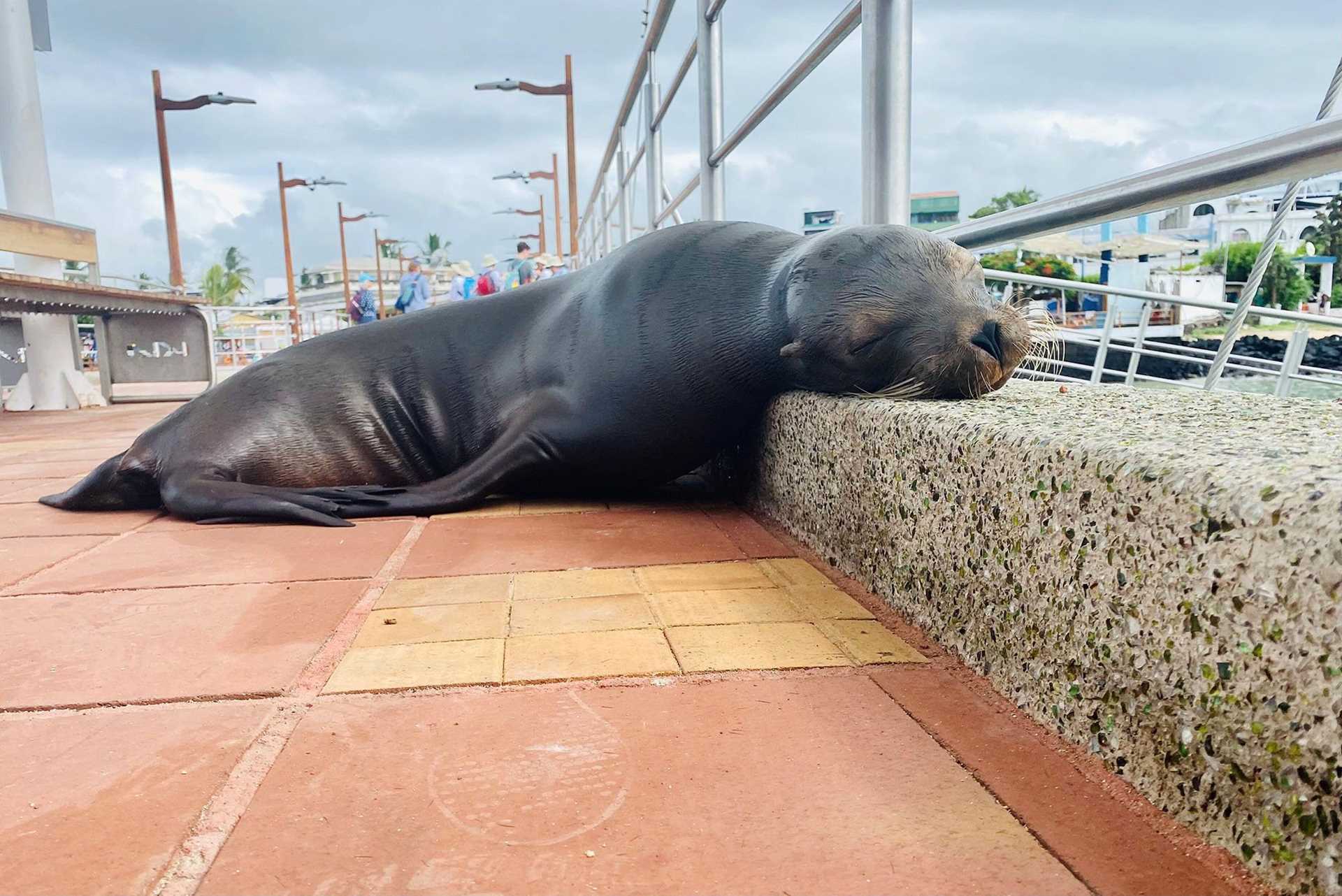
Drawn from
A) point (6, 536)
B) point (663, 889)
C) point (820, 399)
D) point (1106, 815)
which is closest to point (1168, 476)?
point (1106, 815)

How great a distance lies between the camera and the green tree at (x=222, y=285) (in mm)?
69875

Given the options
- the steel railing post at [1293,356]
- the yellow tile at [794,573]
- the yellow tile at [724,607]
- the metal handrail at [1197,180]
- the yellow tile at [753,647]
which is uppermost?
the metal handrail at [1197,180]

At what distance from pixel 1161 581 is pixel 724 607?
987 mm

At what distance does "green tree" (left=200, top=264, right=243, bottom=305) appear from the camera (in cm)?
6988

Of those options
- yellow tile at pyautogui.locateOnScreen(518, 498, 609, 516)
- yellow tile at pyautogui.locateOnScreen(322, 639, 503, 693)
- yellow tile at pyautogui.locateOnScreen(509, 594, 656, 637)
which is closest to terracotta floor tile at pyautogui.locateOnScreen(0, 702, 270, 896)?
yellow tile at pyautogui.locateOnScreen(322, 639, 503, 693)

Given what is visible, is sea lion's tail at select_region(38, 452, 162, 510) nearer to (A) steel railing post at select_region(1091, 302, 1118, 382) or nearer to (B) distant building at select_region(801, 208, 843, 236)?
(B) distant building at select_region(801, 208, 843, 236)

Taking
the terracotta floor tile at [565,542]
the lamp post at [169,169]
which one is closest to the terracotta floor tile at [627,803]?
the terracotta floor tile at [565,542]

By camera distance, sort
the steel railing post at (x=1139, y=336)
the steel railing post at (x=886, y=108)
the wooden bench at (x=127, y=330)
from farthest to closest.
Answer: the wooden bench at (x=127, y=330) < the steel railing post at (x=1139, y=336) < the steel railing post at (x=886, y=108)

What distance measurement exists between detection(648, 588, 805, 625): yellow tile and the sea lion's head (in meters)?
0.58

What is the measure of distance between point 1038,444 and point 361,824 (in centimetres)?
99

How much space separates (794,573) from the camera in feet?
7.35

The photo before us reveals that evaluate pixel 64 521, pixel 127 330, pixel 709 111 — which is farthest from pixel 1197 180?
pixel 127 330

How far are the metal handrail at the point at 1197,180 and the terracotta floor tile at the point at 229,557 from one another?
173 centimetres

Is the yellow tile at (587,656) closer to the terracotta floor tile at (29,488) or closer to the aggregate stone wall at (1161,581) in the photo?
the aggregate stone wall at (1161,581)
